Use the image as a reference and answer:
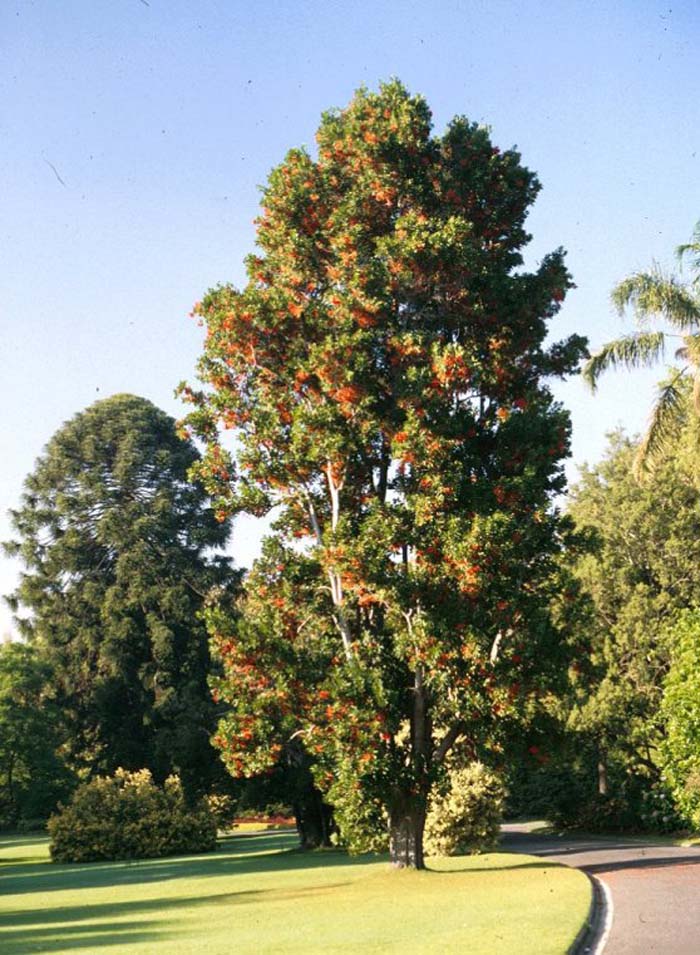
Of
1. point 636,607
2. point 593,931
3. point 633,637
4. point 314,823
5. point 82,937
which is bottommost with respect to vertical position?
point 593,931

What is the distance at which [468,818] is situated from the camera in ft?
98.8

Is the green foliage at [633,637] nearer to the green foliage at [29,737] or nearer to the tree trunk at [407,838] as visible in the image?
the tree trunk at [407,838]

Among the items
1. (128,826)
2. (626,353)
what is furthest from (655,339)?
(128,826)

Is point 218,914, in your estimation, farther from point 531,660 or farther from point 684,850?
point 684,850

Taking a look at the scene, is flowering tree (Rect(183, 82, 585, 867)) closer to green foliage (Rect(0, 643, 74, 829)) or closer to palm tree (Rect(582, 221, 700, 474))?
palm tree (Rect(582, 221, 700, 474))

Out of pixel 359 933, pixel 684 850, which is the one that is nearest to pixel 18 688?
pixel 684 850

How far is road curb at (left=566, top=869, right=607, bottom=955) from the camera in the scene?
12609mm

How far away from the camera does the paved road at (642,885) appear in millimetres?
13008

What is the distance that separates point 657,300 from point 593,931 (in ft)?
57.0

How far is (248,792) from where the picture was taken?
3788 cm

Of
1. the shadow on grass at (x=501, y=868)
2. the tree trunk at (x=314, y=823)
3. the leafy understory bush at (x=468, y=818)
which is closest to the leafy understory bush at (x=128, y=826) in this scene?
the tree trunk at (x=314, y=823)

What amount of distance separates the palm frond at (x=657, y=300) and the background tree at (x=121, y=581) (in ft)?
84.0

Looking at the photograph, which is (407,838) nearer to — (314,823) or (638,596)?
(314,823)

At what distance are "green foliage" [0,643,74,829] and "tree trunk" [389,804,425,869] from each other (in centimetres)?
2997
